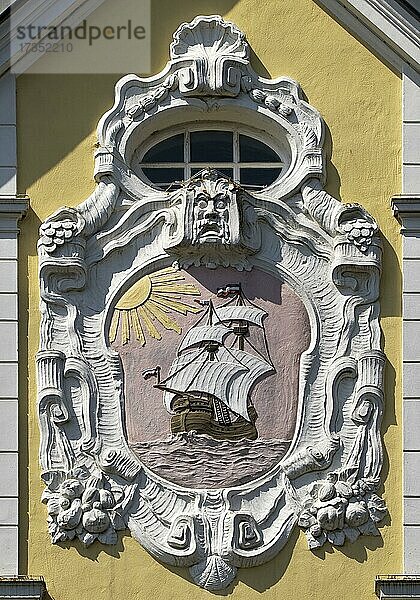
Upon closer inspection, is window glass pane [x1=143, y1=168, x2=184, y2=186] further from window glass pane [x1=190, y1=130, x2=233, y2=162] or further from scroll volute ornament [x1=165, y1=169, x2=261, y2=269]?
scroll volute ornament [x1=165, y1=169, x2=261, y2=269]

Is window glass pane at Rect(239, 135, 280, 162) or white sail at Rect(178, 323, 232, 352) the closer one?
white sail at Rect(178, 323, 232, 352)

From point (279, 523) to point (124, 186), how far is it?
9.34 ft

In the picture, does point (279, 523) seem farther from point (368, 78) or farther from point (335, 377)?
point (368, 78)

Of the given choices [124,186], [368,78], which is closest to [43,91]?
[124,186]

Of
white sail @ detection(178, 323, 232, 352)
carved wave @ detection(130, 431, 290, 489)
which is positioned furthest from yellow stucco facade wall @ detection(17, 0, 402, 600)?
white sail @ detection(178, 323, 232, 352)

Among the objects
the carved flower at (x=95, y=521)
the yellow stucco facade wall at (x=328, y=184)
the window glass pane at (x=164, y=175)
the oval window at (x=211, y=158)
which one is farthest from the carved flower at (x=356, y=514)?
the window glass pane at (x=164, y=175)

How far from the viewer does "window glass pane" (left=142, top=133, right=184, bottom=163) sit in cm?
2341

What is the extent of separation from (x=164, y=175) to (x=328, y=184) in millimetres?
1249

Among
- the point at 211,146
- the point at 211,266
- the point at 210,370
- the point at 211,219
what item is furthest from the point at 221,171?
the point at 210,370

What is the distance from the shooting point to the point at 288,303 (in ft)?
75.0

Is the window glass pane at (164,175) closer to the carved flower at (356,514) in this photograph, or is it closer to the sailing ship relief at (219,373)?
the sailing ship relief at (219,373)

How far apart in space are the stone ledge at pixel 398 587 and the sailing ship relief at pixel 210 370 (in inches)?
48.6

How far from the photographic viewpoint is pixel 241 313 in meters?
22.8

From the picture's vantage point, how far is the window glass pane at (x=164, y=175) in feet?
76.5
